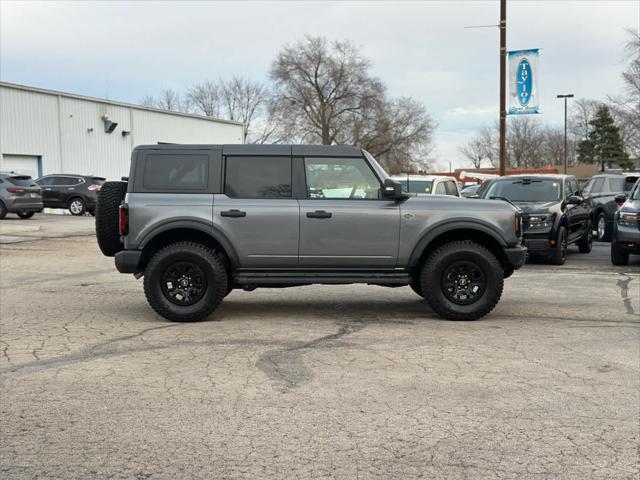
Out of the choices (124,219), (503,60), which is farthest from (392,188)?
(503,60)

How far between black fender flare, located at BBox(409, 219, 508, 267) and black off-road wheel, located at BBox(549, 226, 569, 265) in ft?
19.4

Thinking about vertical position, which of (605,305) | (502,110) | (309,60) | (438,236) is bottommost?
(605,305)

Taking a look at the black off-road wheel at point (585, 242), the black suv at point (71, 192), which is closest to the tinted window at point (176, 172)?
the black off-road wheel at point (585, 242)

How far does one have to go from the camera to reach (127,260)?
7.86 meters

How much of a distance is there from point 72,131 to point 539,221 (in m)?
31.6

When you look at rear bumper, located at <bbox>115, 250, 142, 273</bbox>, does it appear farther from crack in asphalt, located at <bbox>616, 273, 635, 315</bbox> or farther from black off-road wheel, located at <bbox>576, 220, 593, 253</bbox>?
black off-road wheel, located at <bbox>576, 220, 593, 253</bbox>

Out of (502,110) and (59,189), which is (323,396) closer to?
(502,110)

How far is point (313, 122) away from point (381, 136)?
6.57 metres

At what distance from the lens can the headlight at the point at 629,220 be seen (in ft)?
41.5

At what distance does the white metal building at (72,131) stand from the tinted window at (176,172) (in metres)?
29.5

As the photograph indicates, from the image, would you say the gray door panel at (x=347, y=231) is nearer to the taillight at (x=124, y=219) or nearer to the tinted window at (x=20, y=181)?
the taillight at (x=124, y=219)

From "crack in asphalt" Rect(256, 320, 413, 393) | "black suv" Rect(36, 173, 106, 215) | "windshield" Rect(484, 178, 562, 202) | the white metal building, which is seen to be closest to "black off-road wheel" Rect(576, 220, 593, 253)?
"windshield" Rect(484, 178, 562, 202)

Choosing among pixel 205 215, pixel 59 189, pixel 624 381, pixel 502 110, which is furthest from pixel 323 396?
pixel 59 189

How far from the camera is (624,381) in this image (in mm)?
5676
